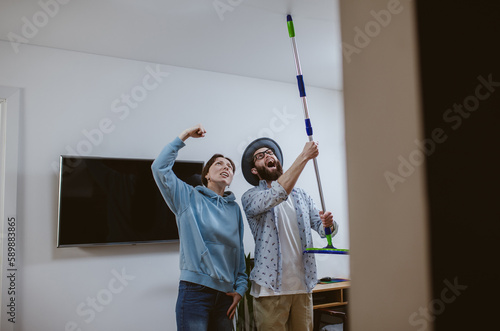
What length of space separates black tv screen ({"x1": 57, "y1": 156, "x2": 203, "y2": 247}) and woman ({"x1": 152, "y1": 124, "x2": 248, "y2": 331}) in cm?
130

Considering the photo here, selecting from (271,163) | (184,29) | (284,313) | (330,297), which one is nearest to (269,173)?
(271,163)

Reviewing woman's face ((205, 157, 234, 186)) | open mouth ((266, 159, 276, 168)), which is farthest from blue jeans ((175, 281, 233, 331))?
open mouth ((266, 159, 276, 168))

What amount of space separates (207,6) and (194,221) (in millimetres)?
1522

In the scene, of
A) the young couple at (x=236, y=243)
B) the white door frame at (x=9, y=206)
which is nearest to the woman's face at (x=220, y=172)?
the young couple at (x=236, y=243)

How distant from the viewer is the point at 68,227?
9.97ft

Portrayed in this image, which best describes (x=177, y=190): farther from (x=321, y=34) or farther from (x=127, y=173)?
(x=321, y=34)

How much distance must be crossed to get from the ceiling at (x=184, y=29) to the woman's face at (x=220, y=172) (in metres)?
1.13

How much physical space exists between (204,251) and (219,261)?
0.11 metres

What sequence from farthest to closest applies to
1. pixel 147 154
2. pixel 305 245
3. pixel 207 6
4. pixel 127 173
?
pixel 147 154 < pixel 127 173 < pixel 207 6 < pixel 305 245

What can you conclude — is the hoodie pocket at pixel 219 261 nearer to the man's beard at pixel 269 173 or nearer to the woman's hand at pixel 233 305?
the woman's hand at pixel 233 305

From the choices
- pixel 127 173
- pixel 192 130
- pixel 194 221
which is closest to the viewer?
pixel 194 221

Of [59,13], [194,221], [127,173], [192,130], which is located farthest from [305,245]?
[59,13]

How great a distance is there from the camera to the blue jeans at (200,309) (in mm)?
1907

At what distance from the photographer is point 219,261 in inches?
80.2
